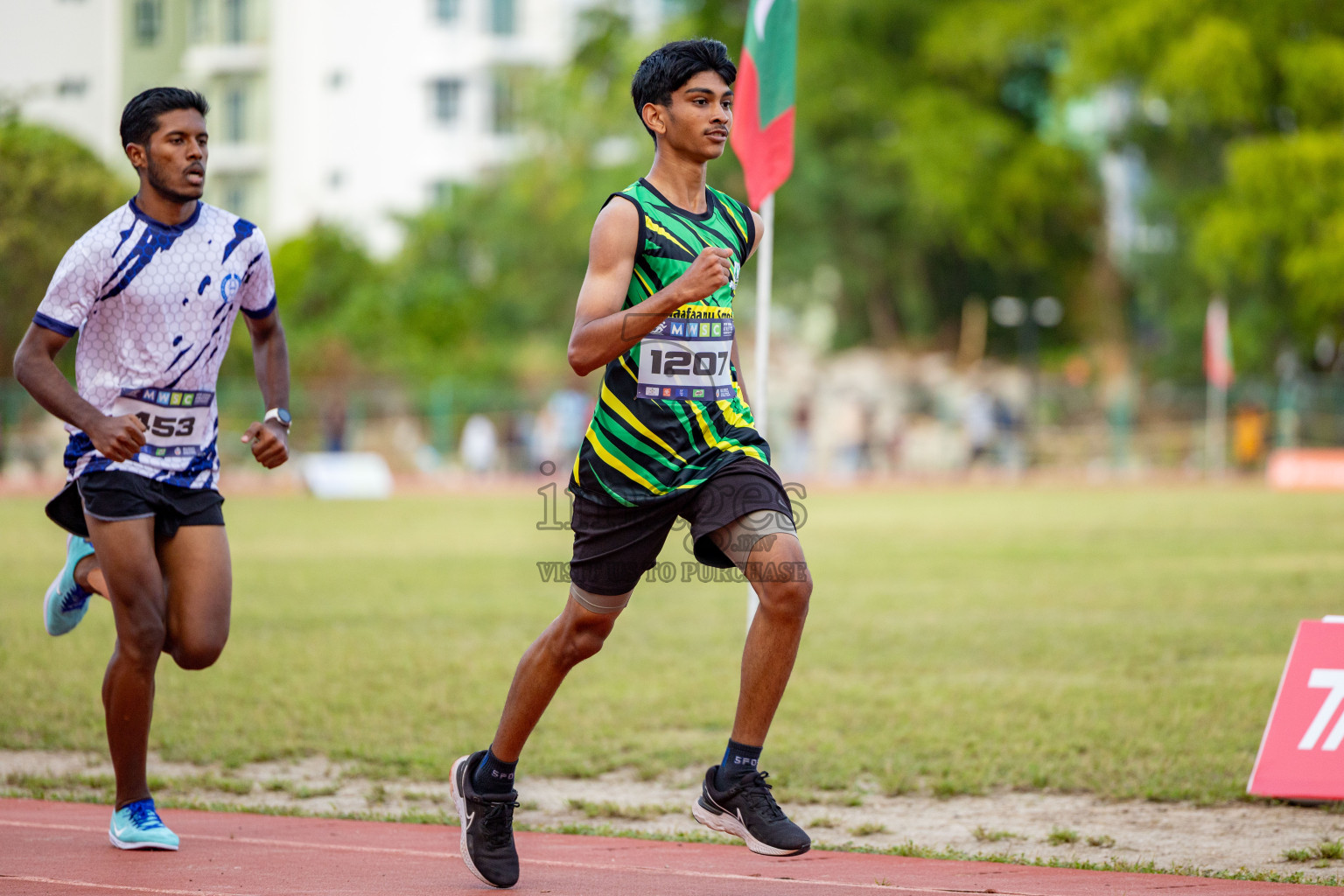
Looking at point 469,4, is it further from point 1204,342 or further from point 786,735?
point 786,735

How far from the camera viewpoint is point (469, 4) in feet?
208

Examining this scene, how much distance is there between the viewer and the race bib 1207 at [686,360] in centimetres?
428

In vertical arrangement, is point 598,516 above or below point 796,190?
below

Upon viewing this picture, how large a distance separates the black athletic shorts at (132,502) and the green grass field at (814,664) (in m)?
1.85

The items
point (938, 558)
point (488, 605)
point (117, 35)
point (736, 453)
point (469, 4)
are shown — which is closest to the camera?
point (736, 453)

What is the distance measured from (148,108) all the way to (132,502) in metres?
1.30

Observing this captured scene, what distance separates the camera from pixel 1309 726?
18.2 ft

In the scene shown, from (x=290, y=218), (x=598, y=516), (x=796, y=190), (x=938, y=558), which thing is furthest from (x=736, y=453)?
(x=290, y=218)

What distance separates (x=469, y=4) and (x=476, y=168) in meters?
6.89

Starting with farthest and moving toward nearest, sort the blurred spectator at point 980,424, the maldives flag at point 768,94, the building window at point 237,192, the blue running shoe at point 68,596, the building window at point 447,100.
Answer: the building window at point 447,100 < the building window at point 237,192 < the blurred spectator at point 980,424 < the maldives flag at point 768,94 < the blue running shoe at point 68,596

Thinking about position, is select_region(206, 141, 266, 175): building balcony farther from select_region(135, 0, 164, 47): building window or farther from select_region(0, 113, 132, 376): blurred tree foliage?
select_region(0, 113, 132, 376): blurred tree foliage

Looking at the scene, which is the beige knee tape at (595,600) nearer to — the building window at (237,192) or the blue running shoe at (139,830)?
the blue running shoe at (139,830)

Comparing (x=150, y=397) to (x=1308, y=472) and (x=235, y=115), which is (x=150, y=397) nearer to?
(x=1308, y=472)

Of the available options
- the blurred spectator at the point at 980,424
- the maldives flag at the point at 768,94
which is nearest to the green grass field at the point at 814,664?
the maldives flag at the point at 768,94
